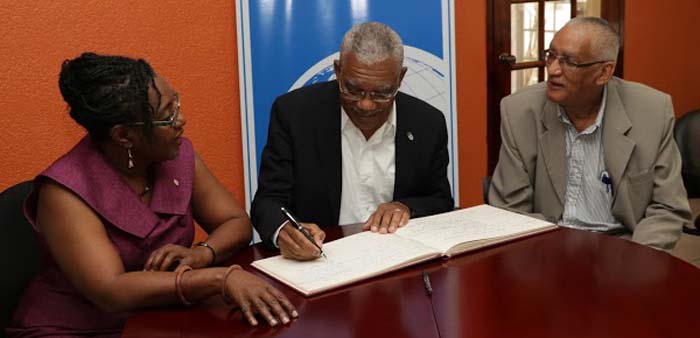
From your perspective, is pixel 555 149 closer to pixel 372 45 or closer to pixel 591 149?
pixel 591 149

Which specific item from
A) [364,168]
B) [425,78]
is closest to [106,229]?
[364,168]

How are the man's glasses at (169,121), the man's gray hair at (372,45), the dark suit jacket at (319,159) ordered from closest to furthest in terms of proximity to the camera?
the man's glasses at (169,121) < the man's gray hair at (372,45) < the dark suit jacket at (319,159)

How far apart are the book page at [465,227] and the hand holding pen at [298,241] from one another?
0.92 ft

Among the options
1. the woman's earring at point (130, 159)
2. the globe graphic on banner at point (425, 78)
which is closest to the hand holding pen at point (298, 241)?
the woman's earring at point (130, 159)

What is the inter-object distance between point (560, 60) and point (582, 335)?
1400 millimetres

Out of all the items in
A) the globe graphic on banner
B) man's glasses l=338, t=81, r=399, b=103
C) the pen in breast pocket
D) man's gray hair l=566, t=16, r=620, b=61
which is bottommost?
the pen in breast pocket

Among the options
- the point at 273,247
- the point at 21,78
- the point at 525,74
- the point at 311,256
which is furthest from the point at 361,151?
the point at 525,74

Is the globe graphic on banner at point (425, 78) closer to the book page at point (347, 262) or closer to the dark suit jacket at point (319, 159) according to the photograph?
the dark suit jacket at point (319, 159)

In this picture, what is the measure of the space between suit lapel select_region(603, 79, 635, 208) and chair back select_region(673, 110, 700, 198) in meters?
1.00

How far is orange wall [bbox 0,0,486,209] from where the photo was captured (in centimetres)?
298

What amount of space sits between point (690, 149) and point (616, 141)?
1101mm

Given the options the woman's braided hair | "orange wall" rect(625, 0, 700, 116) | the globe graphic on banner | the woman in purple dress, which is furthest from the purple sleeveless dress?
"orange wall" rect(625, 0, 700, 116)

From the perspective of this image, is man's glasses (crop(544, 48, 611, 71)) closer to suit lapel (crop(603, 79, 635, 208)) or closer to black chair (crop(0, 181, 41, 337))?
suit lapel (crop(603, 79, 635, 208))

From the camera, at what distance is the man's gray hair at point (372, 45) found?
2301mm
